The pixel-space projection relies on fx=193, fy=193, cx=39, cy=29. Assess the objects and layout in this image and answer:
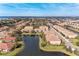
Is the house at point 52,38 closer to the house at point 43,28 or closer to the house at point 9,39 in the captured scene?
the house at point 43,28

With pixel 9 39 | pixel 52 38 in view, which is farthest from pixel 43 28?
pixel 9 39

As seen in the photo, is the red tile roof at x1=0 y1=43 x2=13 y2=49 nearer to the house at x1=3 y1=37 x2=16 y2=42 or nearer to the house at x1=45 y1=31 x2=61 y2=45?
the house at x1=3 y1=37 x2=16 y2=42

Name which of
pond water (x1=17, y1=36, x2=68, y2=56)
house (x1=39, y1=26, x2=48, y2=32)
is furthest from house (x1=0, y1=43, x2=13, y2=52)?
house (x1=39, y1=26, x2=48, y2=32)

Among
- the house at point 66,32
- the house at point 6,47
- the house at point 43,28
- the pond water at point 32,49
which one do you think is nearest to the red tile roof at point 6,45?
the house at point 6,47

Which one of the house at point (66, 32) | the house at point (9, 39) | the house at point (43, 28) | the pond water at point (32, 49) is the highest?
the house at point (43, 28)

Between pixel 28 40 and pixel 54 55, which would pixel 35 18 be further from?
pixel 54 55

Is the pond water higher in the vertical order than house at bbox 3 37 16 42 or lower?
lower

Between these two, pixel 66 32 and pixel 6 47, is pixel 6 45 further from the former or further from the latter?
pixel 66 32

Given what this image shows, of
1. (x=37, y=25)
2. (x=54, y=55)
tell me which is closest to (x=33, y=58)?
(x=54, y=55)
